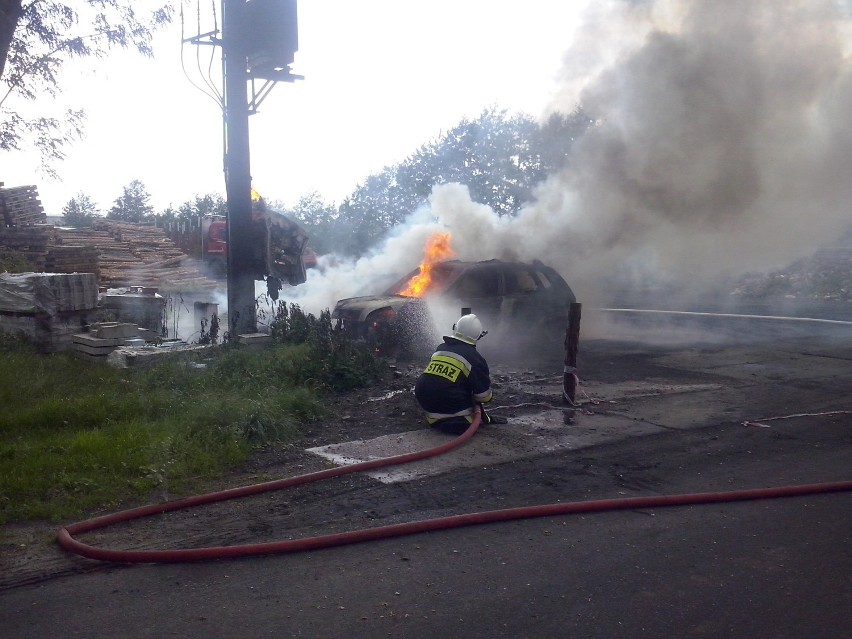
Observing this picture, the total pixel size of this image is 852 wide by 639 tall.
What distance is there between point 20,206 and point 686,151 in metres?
14.1

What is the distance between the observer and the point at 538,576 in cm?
378

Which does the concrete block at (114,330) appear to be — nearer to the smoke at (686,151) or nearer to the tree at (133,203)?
the smoke at (686,151)

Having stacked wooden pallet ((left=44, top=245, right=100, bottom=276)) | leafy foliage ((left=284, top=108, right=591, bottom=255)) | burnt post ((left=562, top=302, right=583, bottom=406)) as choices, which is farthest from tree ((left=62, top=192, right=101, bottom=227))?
burnt post ((left=562, top=302, right=583, bottom=406))

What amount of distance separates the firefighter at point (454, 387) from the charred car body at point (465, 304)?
299cm

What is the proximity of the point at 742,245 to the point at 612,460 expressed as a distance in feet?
32.6

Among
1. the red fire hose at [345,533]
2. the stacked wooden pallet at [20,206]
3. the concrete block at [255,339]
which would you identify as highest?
the stacked wooden pallet at [20,206]

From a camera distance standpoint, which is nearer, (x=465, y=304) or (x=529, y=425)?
(x=529, y=425)

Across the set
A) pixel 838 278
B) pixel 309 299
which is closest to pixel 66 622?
pixel 309 299

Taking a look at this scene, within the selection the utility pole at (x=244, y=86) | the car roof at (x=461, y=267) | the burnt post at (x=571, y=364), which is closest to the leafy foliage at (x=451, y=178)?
the car roof at (x=461, y=267)

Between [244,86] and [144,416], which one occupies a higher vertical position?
[244,86]

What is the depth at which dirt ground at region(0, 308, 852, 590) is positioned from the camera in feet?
14.4

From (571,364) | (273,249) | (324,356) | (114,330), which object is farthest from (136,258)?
(571,364)

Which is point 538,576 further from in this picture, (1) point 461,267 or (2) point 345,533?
(1) point 461,267

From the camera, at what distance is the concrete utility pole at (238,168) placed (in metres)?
9.42
